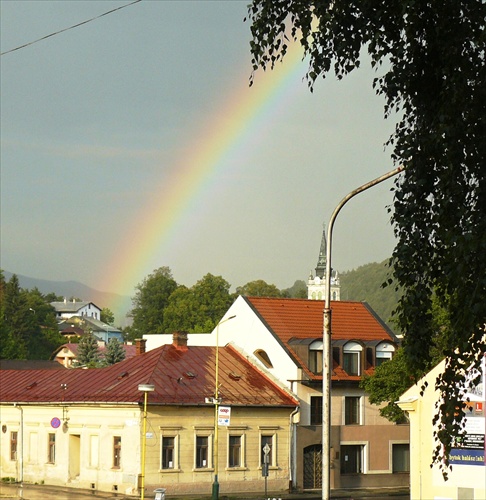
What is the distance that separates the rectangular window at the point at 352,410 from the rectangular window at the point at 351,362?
4.75 ft

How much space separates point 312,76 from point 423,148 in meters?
1.72

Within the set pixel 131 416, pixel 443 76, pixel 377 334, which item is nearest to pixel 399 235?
pixel 443 76

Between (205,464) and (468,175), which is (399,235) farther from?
(205,464)

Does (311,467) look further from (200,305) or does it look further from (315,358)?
(200,305)

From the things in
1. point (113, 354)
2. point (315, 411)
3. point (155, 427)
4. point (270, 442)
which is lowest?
point (270, 442)

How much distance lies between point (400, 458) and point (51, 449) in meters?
19.2

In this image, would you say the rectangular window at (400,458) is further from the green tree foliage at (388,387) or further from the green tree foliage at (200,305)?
the green tree foliage at (200,305)

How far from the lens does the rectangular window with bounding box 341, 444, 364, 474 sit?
55.6 metres

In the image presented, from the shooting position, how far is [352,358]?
57.3 m

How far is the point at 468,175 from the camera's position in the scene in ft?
34.4

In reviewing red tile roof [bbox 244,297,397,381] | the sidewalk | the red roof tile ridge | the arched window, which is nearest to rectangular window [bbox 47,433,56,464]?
the sidewalk

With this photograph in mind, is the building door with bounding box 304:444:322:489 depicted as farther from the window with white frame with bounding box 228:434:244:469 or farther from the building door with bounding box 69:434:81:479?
the building door with bounding box 69:434:81:479

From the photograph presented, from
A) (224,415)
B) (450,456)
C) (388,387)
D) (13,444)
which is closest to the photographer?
(450,456)

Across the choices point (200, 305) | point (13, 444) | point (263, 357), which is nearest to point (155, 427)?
point (263, 357)
